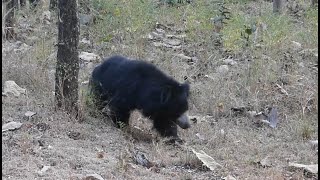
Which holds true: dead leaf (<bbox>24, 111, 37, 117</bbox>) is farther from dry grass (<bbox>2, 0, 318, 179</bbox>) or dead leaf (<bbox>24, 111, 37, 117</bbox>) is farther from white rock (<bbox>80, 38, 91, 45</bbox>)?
white rock (<bbox>80, 38, 91, 45</bbox>)

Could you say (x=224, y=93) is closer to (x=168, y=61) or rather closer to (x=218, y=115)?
(x=218, y=115)

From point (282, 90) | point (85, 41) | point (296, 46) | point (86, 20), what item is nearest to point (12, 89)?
point (85, 41)

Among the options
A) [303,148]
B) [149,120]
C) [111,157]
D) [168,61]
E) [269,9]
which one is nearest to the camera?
[111,157]

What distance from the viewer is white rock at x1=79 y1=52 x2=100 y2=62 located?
29.2 feet

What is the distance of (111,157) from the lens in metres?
5.41

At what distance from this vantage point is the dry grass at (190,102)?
5168 mm

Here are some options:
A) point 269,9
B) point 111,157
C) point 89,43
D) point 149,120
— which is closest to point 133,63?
point 149,120

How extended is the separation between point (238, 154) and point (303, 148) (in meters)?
0.70

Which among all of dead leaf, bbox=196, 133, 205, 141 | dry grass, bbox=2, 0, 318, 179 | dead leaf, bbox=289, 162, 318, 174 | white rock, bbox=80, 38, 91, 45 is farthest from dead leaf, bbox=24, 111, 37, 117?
white rock, bbox=80, 38, 91, 45

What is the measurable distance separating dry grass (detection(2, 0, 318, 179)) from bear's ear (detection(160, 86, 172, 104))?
380 mm

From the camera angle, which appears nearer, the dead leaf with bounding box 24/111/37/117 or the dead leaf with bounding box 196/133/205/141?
the dead leaf with bounding box 24/111/37/117

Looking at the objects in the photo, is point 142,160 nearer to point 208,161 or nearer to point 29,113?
point 208,161

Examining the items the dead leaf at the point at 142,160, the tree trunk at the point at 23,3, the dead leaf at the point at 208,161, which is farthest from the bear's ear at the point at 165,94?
the tree trunk at the point at 23,3

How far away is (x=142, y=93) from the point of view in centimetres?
651
